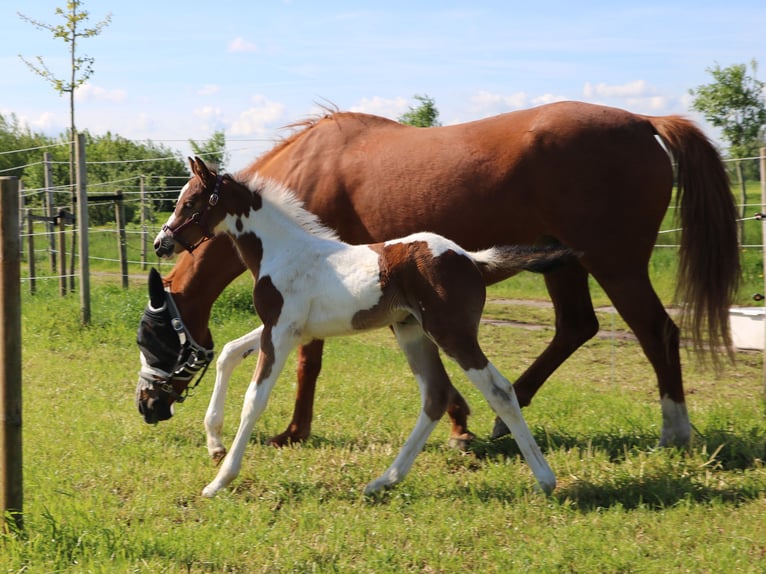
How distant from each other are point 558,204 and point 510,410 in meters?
1.57

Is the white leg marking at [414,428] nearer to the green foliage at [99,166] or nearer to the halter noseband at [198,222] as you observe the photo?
the halter noseband at [198,222]

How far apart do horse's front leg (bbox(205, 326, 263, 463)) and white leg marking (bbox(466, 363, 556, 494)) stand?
1482 millimetres

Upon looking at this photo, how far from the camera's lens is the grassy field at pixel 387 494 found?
354cm

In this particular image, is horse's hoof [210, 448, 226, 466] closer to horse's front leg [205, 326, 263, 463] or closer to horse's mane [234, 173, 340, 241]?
horse's front leg [205, 326, 263, 463]

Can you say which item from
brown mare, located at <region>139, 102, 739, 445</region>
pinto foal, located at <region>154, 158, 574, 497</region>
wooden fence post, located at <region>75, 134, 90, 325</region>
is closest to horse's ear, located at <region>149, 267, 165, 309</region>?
brown mare, located at <region>139, 102, 739, 445</region>

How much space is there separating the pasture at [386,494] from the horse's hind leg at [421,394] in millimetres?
111

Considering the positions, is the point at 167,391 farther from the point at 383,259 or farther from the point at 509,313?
the point at 509,313

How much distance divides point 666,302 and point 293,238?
8.42m

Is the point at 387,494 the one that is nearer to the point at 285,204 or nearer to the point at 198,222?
the point at 285,204

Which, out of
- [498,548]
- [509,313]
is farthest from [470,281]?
[509,313]

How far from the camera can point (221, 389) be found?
16.9 feet

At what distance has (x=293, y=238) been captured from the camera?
466cm

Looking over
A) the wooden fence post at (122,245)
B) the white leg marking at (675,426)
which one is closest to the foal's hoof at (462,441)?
the white leg marking at (675,426)

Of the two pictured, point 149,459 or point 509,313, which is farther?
point 509,313
